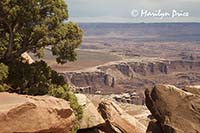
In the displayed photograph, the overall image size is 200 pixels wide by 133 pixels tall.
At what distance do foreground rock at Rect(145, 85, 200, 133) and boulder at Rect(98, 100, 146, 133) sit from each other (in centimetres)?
633

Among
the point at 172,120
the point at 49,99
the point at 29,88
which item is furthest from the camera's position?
the point at 29,88

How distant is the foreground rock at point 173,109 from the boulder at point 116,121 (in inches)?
249

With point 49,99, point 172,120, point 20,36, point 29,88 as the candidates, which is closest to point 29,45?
point 20,36

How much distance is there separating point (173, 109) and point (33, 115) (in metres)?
8.59

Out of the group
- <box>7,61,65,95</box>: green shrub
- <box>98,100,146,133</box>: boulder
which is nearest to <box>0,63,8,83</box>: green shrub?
<box>7,61,65,95</box>: green shrub

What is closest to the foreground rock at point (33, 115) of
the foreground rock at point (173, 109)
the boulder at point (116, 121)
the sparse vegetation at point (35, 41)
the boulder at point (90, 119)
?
the foreground rock at point (173, 109)

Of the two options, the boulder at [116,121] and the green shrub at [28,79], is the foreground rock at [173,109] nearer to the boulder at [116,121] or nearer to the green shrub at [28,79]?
the boulder at [116,121]

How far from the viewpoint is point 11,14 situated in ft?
85.0

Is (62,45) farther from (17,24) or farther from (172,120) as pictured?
(172,120)

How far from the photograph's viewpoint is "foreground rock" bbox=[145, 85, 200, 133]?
23.0 meters

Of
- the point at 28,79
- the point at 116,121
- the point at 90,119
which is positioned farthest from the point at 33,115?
the point at 116,121

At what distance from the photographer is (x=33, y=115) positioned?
18.4 m

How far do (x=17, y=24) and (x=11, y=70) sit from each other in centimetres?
305

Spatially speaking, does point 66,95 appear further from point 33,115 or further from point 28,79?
point 33,115
